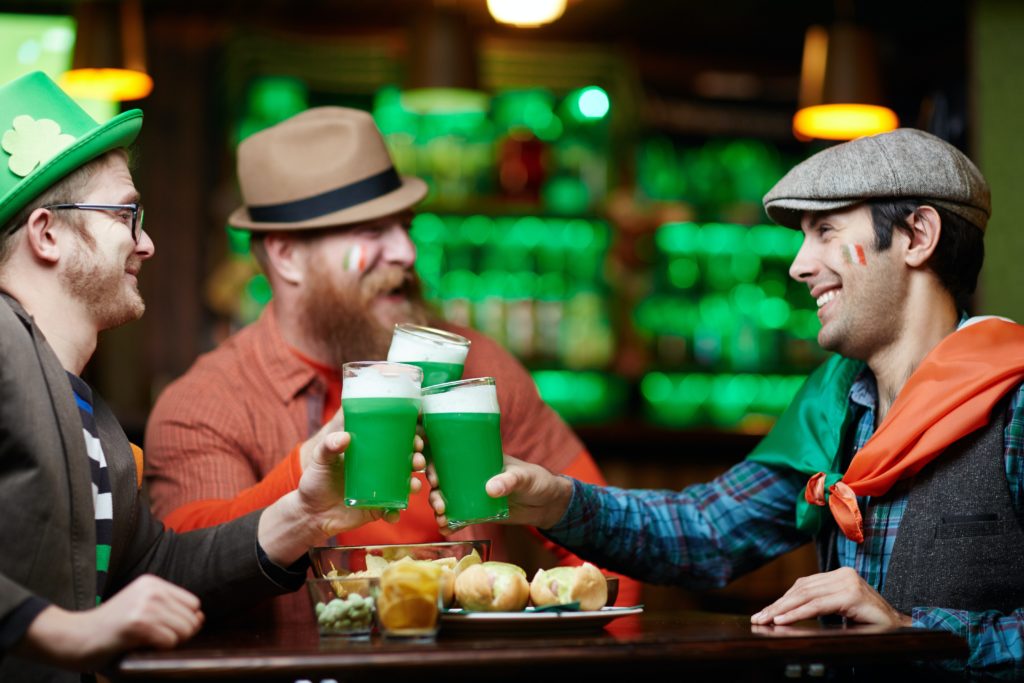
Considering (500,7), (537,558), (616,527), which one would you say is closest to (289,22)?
(500,7)

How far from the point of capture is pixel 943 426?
2.22 metres

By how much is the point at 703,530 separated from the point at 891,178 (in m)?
0.87

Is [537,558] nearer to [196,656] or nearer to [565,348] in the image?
[565,348]

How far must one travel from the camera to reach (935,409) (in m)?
2.24

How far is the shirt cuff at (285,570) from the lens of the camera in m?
2.31

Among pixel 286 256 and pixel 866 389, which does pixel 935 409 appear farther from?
pixel 286 256

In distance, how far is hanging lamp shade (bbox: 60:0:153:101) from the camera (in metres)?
4.55

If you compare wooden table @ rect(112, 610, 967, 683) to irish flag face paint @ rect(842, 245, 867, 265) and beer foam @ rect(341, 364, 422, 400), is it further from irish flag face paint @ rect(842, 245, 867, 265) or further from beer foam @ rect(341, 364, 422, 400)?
irish flag face paint @ rect(842, 245, 867, 265)

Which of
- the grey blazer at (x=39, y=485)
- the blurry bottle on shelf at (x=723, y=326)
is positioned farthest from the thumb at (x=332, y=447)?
the blurry bottle on shelf at (x=723, y=326)

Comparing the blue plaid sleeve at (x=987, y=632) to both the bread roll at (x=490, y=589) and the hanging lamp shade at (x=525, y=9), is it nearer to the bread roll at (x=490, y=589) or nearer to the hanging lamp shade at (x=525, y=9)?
the bread roll at (x=490, y=589)

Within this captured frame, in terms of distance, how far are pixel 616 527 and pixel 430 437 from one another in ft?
2.23

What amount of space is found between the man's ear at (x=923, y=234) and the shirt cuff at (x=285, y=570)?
1.37 metres

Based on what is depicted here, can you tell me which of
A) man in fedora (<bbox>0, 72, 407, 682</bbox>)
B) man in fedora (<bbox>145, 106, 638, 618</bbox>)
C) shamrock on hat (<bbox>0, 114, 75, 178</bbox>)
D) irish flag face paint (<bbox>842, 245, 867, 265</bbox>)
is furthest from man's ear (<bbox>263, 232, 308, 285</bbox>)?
irish flag face paint (<bbox>842, 245, 867, 265</bbox>)

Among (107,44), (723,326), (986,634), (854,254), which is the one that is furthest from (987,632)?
(723,326)
